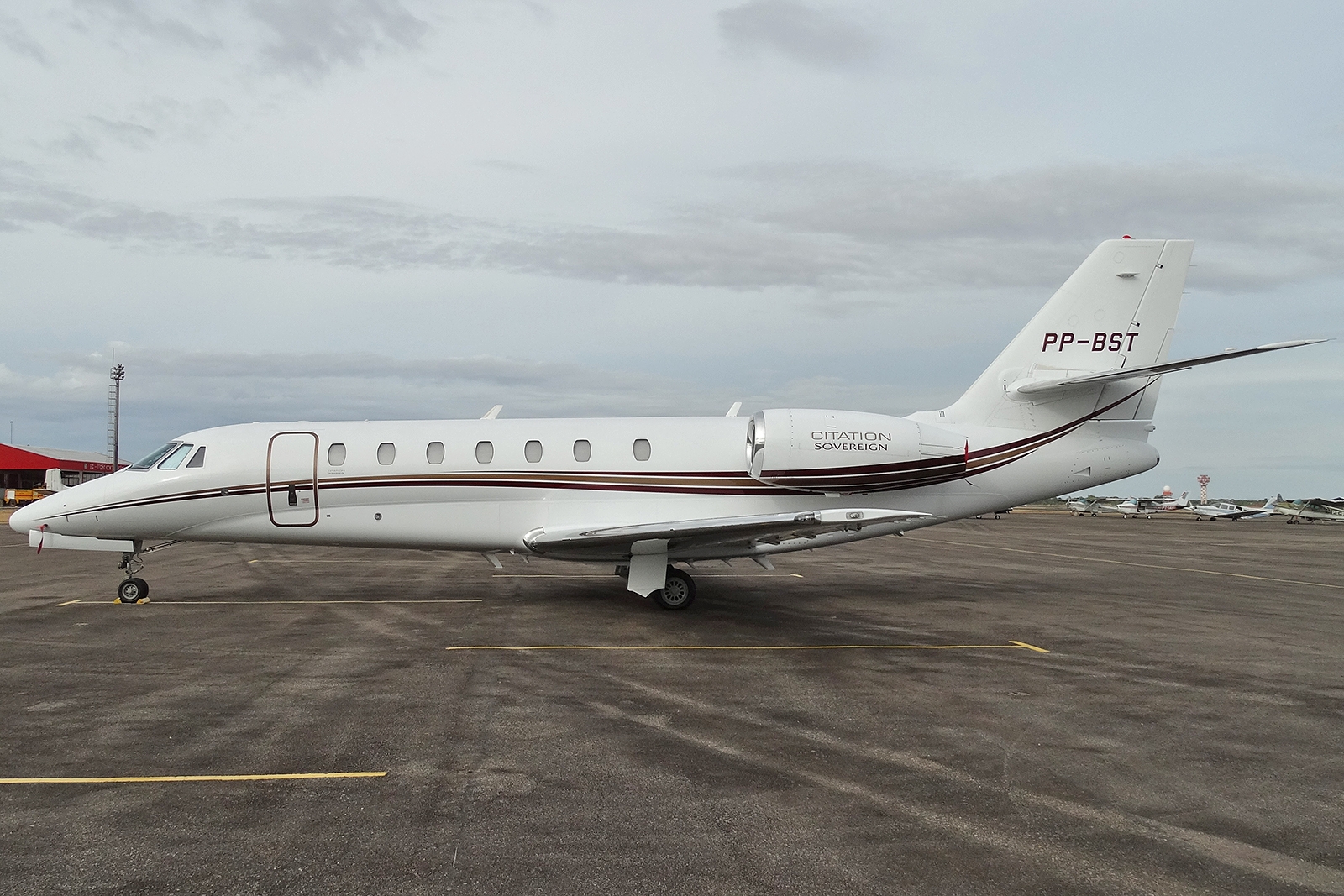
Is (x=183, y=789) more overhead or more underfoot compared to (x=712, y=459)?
more underfoot

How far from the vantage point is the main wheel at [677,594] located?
45.1 feet

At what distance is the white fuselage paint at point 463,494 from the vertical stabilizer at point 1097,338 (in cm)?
137

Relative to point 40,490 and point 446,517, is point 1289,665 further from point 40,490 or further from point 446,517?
point 40,490

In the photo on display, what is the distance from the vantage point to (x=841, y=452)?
14.0m

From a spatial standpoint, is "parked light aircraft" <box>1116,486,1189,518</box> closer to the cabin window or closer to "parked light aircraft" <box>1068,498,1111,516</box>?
"parked light aircraft" <box>1068,498,1111,516</box>

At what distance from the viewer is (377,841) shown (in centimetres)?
500

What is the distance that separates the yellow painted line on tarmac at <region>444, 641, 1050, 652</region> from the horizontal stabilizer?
206 inches

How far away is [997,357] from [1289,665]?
6812mm

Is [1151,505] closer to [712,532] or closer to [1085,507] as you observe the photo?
[1085,507]

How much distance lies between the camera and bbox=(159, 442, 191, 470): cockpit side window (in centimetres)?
1450

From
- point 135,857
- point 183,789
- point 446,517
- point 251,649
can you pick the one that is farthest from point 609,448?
point 135,857

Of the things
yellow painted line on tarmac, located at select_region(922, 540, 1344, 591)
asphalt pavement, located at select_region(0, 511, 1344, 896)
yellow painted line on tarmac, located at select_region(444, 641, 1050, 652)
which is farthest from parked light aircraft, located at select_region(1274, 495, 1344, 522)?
yellow painted line on tarmac, located at select_region(444, 641, 1050, 652)

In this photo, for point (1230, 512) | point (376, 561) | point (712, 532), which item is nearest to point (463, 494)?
point (712, 532)

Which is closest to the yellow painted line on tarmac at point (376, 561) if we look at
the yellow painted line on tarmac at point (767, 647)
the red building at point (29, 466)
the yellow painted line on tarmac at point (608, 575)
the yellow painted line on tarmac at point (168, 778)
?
the yellow painted line on tarmac at point (608, 575)
